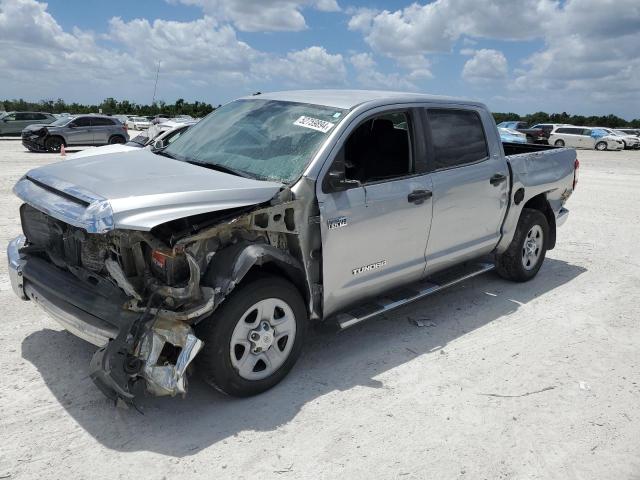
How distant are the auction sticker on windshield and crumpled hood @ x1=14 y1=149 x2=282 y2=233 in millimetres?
623

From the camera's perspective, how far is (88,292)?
3.54 meters

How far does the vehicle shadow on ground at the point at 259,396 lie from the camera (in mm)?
3289

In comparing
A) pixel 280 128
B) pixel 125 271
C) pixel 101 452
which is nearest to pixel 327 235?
pixel 280 128

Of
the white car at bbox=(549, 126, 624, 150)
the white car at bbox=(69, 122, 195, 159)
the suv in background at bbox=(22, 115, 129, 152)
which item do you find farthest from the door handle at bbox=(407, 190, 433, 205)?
the white car at bbox=(549, 126, 624, 150)

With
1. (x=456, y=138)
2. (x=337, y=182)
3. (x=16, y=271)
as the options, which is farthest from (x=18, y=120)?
(x=337, y=182)

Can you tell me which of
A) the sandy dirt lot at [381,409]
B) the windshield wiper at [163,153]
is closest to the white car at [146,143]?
the windshield wiper at [163,153]

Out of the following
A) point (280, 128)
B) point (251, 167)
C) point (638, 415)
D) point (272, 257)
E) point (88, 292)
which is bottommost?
point (638, 415)

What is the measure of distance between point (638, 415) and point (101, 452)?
3.33 m

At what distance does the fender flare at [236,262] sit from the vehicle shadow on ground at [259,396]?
0.82 metres

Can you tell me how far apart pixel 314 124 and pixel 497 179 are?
80.8 inches

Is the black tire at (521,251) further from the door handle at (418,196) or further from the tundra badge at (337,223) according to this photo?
the tundra badge at (337,223)

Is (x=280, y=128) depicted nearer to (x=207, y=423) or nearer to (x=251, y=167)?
(x=251, y=167)

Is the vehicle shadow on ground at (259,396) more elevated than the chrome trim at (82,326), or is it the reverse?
the chrome trim at (82,326)

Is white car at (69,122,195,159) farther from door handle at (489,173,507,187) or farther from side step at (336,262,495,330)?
door handle at (489,173,507,187)
